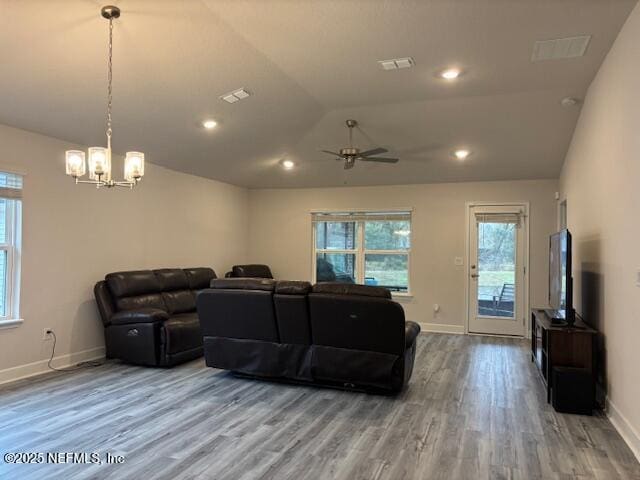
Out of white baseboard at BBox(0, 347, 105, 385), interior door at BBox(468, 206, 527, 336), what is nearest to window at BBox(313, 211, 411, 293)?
interior door at BBox(468, 206, 527, 336)

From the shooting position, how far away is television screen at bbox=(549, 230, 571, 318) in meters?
3.84

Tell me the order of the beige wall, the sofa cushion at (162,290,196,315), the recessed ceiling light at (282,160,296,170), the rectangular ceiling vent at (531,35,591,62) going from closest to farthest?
the rectangular ceiling vent at (531,35,591,62)
the sofa cushion at (162,290,196,315)
the beige wall
the recessed ceiling light at (282,160,296,170)

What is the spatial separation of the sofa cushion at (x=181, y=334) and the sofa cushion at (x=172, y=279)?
0.53 meters

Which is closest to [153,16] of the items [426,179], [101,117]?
[101,117]

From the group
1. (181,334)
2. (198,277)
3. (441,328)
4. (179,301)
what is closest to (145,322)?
(181,334)

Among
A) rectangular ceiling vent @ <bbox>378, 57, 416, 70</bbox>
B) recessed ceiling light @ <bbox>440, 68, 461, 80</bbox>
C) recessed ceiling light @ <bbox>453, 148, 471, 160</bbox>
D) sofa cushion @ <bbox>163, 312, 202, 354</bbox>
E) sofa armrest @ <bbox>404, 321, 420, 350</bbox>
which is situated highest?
rectangular ceiling vent @ <bbox>378, 57, 416, 70</bbox>

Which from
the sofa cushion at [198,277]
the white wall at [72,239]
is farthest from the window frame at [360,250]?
the white wall at [72,239]

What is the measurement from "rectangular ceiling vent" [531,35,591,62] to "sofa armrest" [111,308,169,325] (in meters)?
4.34

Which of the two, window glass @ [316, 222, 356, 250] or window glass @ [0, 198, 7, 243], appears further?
window glass @ [316, 222, 356, 250]

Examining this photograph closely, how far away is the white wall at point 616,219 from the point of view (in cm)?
295

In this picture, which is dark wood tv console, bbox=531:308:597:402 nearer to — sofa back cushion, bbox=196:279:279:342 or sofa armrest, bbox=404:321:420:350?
sofa armrest, bbox=404:321:420:350

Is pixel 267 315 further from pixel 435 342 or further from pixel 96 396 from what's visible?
pixel 435 342

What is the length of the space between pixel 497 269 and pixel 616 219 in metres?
3.68

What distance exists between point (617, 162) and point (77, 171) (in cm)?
386
